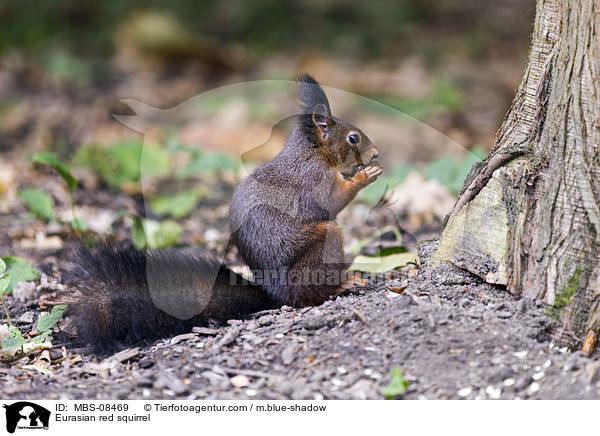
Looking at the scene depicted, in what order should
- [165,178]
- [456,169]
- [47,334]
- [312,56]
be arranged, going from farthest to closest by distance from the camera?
[312,56] < [165,178] < [456,169] < [47,334]

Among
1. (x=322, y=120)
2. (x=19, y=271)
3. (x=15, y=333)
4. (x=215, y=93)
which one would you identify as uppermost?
(x=215, y=93)

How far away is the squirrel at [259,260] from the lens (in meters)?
2.50

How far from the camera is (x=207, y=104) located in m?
6.68

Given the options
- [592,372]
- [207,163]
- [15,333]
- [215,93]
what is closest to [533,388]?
[592,372]

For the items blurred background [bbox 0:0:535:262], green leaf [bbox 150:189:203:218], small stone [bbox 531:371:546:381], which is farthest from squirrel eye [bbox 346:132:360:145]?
green leaf [bbox 150:189:203:218]

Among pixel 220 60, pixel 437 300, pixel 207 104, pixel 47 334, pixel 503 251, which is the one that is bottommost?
pixel 47 334

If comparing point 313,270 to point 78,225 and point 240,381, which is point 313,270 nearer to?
point 240,381

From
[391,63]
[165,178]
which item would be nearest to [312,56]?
[391,63]

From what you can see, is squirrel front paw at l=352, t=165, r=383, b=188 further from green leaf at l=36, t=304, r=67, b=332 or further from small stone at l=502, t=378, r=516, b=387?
green leaf at l=36, t=304, r=67, b=332

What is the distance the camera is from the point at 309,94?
9.30 feet

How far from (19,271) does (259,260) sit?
128 cm

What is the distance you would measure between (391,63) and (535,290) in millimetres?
5988

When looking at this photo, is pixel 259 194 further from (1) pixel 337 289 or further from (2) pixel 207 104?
(2) pixel 207 104

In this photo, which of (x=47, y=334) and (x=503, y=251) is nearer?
(x=503, y=251)
